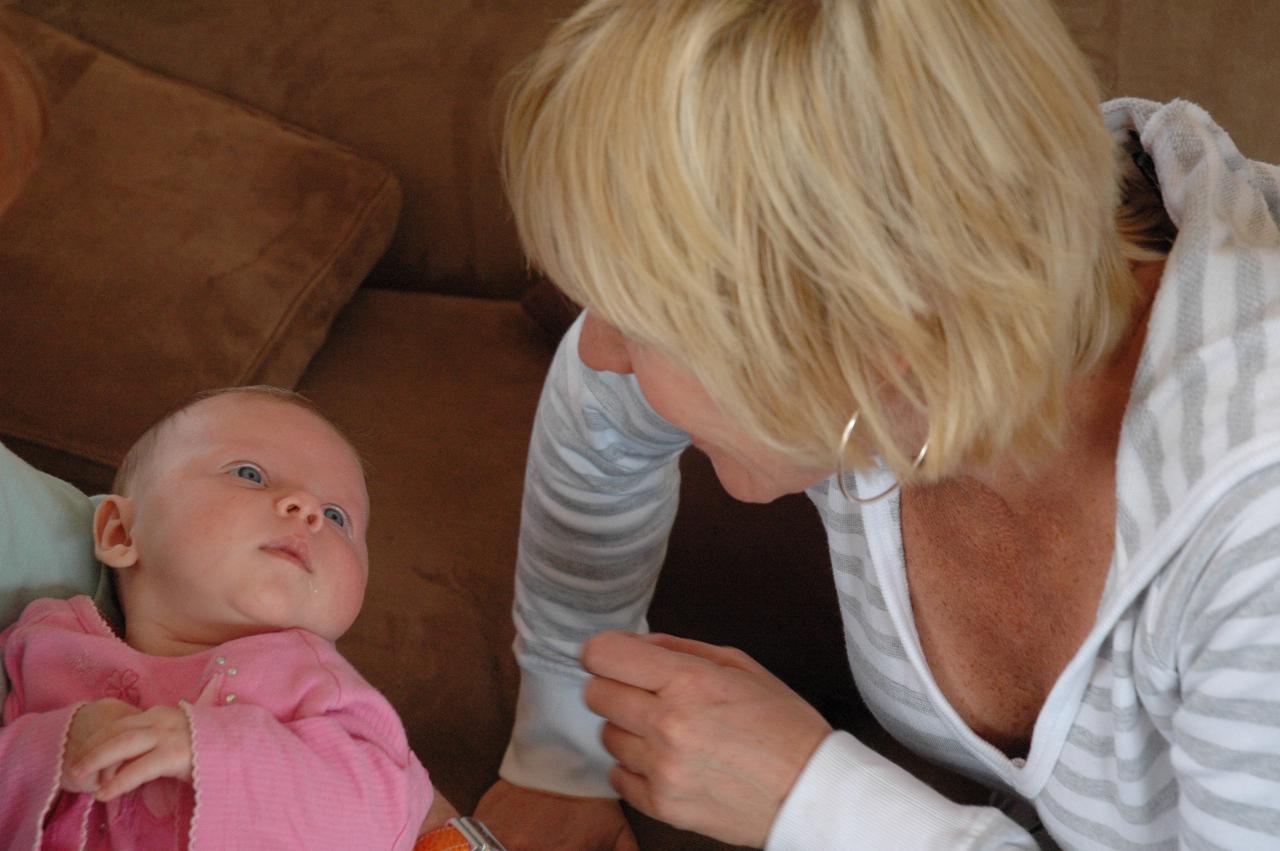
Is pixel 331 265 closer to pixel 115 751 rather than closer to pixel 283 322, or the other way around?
pixel 283 322

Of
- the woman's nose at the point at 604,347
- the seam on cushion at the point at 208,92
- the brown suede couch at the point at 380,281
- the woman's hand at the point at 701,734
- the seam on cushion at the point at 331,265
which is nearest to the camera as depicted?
the woman's nose at the point at 604,347

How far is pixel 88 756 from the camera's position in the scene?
2.48 ft

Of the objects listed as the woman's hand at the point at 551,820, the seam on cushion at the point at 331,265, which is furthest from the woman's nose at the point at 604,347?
the seam on cushion at the point at 331,265

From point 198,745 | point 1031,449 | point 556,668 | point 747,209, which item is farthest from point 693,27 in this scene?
point 556,668

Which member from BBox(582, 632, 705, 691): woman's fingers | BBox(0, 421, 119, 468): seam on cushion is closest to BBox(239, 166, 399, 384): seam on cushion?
BBox(0, 421, 119, 468): seam on cushion

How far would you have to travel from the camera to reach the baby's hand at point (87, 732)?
0.77 m

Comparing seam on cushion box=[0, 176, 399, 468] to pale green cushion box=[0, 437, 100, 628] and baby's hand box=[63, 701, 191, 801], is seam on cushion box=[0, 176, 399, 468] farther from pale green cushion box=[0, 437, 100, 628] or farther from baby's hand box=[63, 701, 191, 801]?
baby's hand box=[63, 701, 191, 801]

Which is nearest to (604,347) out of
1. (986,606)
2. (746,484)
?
Answer: (746,484)

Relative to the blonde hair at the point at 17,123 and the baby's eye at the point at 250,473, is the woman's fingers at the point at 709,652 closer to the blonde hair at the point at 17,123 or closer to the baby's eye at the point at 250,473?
the baby's eye at the point at 250,473

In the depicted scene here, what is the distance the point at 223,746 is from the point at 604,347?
0.35m

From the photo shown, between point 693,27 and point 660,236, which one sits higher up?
point 693,27

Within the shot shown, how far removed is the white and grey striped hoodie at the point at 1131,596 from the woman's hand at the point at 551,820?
0.02 meters

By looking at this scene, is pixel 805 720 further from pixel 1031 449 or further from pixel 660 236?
pixel 660 236

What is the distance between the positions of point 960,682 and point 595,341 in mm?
394
